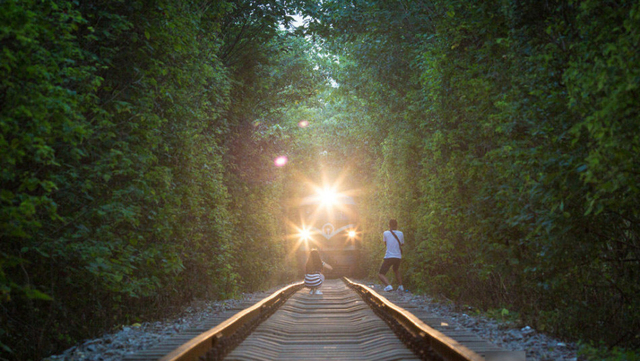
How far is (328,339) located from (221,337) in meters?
1.41

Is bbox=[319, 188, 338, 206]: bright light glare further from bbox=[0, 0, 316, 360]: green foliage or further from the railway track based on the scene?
the railway track

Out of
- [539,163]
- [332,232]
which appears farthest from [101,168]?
[332,232]

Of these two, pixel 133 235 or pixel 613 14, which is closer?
pixel 613 14

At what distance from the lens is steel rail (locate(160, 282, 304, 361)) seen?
444cm

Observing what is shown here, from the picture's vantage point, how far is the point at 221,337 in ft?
18.1

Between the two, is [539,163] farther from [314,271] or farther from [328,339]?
[314,271]

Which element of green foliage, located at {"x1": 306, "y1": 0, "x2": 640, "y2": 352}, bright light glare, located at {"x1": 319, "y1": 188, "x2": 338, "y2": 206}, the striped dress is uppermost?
bright light glare, located at {"x1": 319, "y1": 188, "x2": 338, "y2": 206}

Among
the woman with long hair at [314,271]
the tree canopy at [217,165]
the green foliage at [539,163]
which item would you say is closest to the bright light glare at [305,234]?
the woman with long hair at [314,271]

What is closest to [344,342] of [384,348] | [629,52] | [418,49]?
[384,348]

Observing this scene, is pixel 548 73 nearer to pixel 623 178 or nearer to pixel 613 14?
pixel 613 14

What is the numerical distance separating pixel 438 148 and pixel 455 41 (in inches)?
82.6

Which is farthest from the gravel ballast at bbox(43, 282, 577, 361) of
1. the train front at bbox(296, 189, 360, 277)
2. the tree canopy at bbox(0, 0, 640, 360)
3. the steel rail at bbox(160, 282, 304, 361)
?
the train front at bbox(296, 189, 360, 277)

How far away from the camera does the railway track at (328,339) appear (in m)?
4.60

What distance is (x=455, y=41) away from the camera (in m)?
9.56
